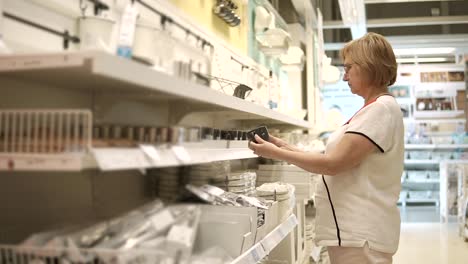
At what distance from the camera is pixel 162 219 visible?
122cm

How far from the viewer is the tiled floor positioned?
5.27 meters

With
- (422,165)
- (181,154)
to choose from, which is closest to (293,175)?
(181,154)

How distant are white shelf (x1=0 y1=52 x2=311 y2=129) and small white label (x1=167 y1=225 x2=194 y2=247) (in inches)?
13.8

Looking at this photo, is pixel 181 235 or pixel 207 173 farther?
pixel 207 173

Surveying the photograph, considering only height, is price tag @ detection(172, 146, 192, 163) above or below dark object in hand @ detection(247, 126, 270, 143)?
below

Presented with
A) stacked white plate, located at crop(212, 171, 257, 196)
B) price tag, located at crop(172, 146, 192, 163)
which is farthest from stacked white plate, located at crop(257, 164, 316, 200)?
price tag, located at crop(172, 146, 192, 163)

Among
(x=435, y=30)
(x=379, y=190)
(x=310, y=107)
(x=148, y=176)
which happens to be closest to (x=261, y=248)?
(x=379, y=190)

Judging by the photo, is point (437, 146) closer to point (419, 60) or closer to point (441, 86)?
point (441, 86)

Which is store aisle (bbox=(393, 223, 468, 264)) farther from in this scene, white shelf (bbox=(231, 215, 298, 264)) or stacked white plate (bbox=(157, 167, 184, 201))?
stacked white plate (bbox=(157, 167, 184, 201))

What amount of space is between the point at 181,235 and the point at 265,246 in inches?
30.3

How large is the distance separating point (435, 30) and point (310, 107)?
4968mm

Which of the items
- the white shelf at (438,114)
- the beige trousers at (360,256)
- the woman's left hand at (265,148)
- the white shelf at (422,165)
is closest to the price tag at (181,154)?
the woman's left hand at (265,148)

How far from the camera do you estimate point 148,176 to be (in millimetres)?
1239

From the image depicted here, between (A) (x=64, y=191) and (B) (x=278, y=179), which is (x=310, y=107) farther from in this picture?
(A) (x=64, y=191)
